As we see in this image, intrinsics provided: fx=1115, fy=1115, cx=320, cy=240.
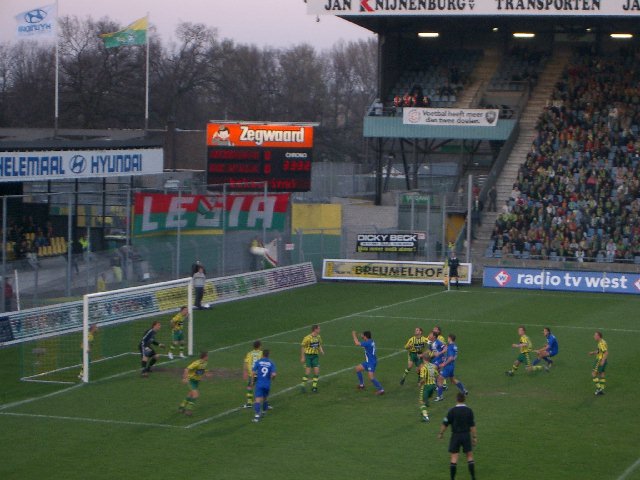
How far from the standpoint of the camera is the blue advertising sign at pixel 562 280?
47.0 metres

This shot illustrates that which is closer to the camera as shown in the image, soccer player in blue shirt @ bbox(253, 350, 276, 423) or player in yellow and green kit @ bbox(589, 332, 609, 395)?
soccer player in blue shirt @ bbox(253, 350, 276, 423)

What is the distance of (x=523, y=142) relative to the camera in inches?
2349

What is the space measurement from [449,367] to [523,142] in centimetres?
3524

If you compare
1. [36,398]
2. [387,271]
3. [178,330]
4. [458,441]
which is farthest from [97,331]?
[387,271]

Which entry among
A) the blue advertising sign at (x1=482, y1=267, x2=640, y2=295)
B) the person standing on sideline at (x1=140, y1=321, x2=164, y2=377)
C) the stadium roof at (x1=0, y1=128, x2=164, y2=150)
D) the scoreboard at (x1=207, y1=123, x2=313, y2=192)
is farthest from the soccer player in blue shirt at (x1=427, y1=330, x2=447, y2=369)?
the blue advertising sign at (x1=482, y1=267, x2=640, y2=295)

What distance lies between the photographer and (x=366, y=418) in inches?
939

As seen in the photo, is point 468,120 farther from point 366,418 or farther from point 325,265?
point 366,418

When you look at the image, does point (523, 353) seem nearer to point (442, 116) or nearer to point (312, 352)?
point (312, 352)

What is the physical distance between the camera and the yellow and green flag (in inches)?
2013

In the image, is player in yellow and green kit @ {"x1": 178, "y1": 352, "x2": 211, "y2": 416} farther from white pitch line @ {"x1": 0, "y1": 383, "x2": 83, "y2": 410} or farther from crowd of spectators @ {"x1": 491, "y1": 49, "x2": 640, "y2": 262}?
crowd of spectators @ {"x1": 491, "y1": 49, "x2": 640, "y2": 262}

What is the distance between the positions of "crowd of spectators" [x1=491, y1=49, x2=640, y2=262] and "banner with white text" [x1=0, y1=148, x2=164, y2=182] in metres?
18.3

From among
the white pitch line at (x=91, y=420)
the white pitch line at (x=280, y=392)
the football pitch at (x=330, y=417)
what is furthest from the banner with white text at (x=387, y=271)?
the white pitch line at (x=91, y=420)

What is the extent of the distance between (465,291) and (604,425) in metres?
24.2

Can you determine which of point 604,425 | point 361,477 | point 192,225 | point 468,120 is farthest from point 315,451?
point 468,120
